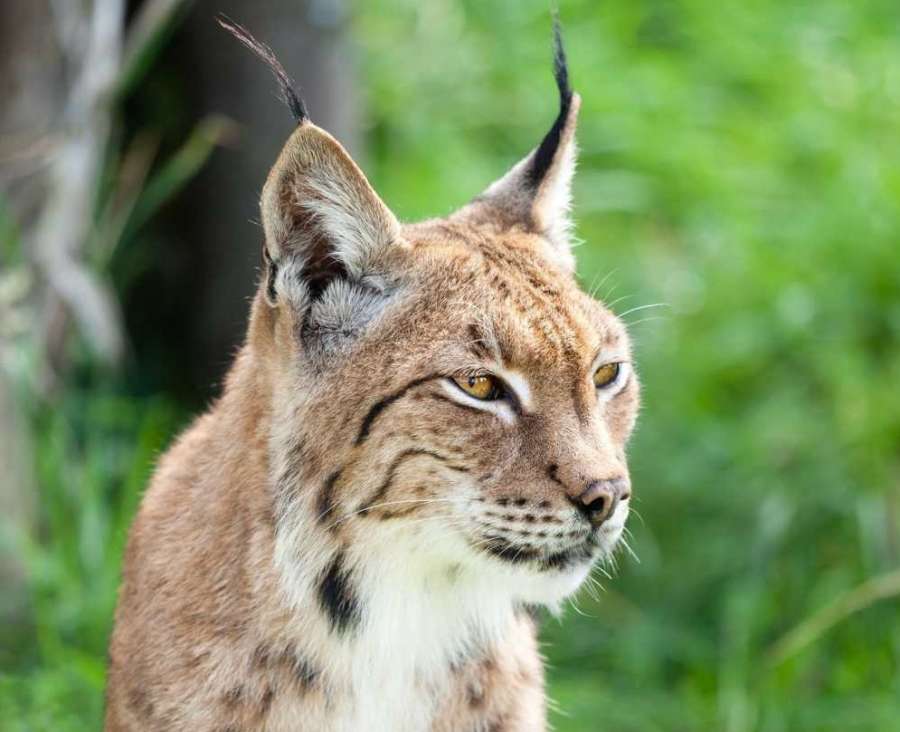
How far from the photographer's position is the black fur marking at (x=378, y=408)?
12.4ft

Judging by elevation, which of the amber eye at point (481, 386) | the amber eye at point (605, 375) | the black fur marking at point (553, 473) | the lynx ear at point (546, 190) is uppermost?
the lynx ear at point (546, 190)

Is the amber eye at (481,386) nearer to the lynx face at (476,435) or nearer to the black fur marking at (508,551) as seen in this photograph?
the lynx face at (476,435)

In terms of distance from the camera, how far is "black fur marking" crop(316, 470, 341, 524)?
149 inches

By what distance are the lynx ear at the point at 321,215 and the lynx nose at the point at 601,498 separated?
2.49ft

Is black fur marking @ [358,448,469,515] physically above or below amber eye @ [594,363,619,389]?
below

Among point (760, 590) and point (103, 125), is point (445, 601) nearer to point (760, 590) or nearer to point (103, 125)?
point (760, 590)

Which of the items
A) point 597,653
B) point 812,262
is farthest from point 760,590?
point 812,262

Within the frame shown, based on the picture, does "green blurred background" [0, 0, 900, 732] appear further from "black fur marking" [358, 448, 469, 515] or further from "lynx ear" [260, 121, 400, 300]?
"black fur marking" [358, 448, 469, 515]

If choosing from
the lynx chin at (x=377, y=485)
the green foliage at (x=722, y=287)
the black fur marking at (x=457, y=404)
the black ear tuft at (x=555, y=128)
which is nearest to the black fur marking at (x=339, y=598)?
the lynx chin at (x=377, y=485)

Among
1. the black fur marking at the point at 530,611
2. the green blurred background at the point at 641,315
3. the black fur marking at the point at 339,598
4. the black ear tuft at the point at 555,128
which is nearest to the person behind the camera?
the black fur marking at the point at 339,598

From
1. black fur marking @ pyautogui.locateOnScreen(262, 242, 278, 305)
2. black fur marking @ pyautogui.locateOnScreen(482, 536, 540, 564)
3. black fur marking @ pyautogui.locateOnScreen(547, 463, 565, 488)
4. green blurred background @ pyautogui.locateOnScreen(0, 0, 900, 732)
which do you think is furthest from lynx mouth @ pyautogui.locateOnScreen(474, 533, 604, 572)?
green blurred background @ pyautogui.locateOnScreen(0, 0, 900, 732)

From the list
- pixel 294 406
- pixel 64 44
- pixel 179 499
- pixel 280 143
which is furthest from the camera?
pixel 280 143

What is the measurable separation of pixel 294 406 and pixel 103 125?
3.51 meters

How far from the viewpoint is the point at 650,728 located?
20.1 ft
